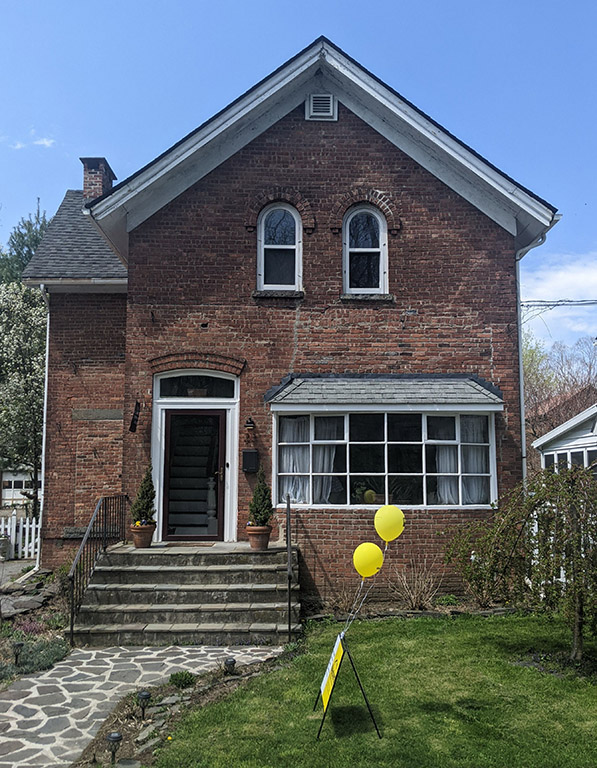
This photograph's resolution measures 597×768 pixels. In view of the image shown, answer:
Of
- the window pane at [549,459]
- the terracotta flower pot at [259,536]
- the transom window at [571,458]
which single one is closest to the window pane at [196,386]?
the terracotta flower pot at [259,536]

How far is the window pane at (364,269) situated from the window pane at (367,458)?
3.00 metres

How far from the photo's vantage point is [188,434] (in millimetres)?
11828

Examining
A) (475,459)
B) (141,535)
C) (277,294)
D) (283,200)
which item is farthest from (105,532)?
(283,200)

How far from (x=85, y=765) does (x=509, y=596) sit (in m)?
4.95

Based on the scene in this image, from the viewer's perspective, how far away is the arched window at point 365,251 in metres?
12.1

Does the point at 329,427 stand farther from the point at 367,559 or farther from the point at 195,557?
the point at 367,559

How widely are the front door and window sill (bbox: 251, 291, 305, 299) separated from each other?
216 centimetres

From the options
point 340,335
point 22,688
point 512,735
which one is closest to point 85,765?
point 22,688

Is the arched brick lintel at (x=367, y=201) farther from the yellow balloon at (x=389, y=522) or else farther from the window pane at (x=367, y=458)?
the yellow balloon at (x=389, y=522)

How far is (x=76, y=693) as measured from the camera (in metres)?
7.09

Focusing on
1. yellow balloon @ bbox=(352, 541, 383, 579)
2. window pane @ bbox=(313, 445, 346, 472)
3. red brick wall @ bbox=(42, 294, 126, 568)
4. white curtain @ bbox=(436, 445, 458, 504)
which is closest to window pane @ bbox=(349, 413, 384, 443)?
window pane @ bbox=(313, 445, 346, 472)

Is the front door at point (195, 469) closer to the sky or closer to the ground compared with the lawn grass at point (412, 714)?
closer to the sky

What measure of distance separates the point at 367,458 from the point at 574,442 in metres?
3.31

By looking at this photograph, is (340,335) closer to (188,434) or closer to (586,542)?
(188,434)
